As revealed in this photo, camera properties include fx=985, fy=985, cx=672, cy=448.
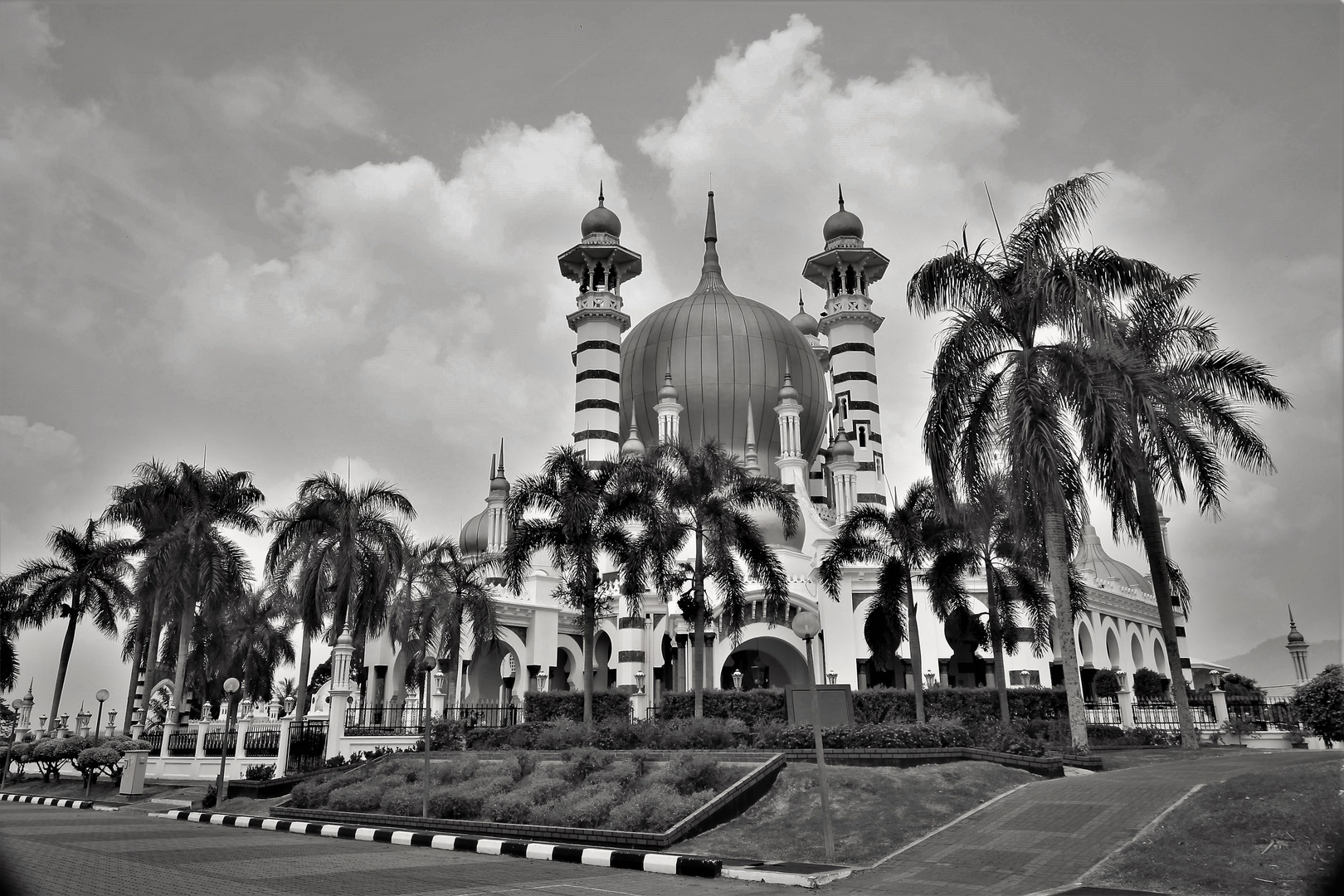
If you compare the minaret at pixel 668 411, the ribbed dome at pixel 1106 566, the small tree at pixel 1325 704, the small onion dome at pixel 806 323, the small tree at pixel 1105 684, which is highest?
the small onion dome at pixel 806 323

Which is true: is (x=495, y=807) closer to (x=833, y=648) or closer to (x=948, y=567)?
(x=948, y=567)

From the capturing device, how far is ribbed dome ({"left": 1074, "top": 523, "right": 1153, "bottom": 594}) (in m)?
55.4

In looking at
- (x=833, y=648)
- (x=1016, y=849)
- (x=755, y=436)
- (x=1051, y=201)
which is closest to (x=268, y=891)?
(x=1016, y=849)

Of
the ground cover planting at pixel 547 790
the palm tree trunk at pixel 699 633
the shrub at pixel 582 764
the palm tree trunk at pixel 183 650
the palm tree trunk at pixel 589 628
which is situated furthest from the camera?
the palm tree trunk at pixel 183 650

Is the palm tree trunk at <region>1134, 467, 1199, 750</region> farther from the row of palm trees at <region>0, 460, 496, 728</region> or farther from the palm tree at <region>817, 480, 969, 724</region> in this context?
the row of palm trees at <region>0, 460, 496, 728</region>

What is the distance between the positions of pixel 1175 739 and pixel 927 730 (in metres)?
13.9

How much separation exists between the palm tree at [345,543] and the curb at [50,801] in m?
7.47

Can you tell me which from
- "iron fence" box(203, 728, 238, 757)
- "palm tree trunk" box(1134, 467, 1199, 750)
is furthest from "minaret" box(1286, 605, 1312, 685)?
"iron fence" box(203, 728, 238, 757)

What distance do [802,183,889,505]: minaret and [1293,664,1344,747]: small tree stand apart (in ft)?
134

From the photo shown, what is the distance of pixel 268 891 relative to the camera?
10.1 metres

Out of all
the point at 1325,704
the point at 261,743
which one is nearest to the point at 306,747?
the point at 261,743

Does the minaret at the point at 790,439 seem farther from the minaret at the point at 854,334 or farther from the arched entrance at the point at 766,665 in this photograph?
the arched entrance at the point at 766,665

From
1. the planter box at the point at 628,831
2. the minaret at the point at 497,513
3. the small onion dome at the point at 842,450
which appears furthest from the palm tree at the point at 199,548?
the small onion dome at the point at 842,450

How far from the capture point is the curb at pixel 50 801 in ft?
86.7
